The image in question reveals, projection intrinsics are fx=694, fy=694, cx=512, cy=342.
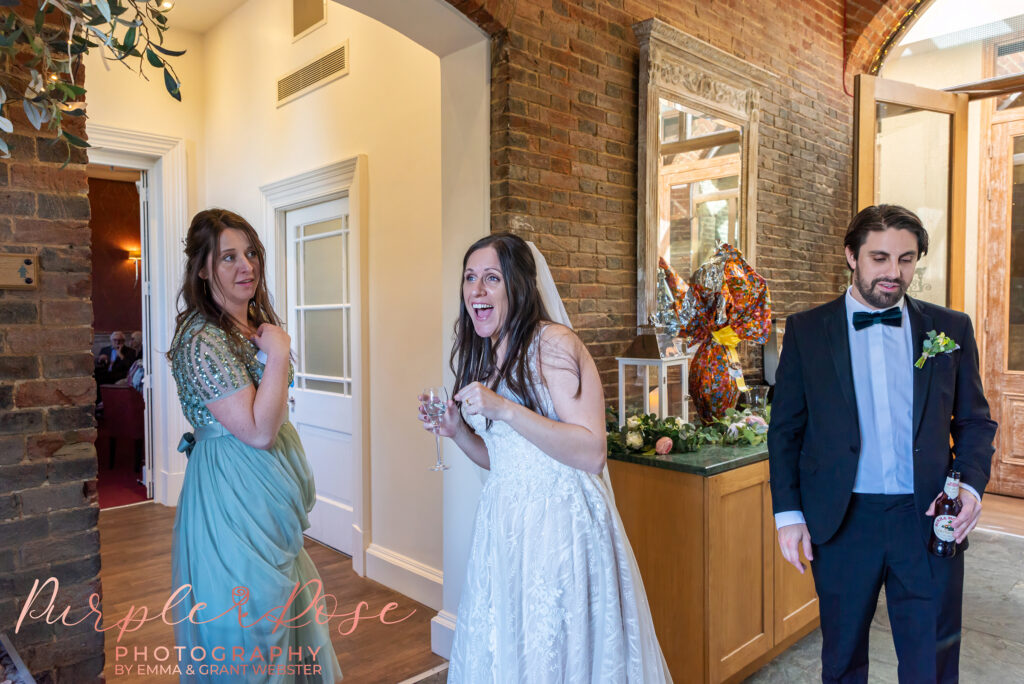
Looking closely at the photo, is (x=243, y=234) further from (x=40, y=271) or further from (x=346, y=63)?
(x=346, y=63)

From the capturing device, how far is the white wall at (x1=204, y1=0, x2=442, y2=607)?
3641 millimetres

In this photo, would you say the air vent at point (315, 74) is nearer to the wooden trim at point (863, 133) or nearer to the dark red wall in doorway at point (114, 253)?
the wooden trim at point (863, 133)

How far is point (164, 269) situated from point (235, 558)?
169 inches

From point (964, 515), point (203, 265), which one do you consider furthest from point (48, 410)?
point (964, 515)

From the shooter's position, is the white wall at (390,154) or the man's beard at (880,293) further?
the white wall at (390,154)

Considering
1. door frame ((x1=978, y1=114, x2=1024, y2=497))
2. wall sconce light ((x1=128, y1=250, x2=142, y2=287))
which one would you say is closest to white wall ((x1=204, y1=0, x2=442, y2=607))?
wall sconce light ((x1=128, y1=250, x2=142, y2=287))

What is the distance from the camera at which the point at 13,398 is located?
183 centimetres

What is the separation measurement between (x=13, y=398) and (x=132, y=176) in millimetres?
5178

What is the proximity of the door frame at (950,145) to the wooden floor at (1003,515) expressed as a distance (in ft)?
5.35

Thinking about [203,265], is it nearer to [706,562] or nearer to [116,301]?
[706,562]

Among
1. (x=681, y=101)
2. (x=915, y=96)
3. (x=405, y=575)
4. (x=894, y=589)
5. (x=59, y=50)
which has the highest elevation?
(x=915, y=96)

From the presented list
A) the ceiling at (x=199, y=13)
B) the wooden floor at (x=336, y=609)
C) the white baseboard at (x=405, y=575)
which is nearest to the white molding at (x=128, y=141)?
the ceiling at (x=199, y=13)

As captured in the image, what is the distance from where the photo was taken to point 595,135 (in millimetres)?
3273

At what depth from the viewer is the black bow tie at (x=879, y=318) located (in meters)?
2.03
